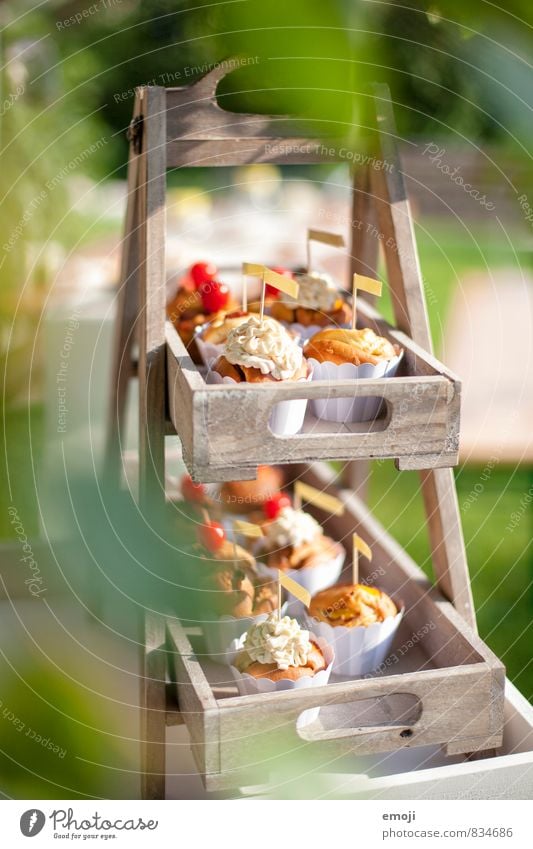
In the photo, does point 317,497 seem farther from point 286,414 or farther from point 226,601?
point 286,414

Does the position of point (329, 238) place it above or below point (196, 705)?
above

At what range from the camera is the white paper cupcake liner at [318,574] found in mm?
1438

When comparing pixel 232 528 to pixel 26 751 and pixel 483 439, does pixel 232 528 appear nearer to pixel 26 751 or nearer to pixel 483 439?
pixel 26 751

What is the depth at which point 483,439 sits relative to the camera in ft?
10.8

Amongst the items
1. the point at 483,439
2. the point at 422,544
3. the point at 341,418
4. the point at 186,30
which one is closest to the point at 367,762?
the point at 341,418

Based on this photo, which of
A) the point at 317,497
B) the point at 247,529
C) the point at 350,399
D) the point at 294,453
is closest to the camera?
the point at 294,453

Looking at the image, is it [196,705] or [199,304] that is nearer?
[196,705]

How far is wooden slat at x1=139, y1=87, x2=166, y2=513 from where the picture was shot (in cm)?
111

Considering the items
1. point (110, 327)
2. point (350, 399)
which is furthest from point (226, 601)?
point (110, 327)

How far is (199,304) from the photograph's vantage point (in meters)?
1.40

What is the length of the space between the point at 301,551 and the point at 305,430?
379 millimetres

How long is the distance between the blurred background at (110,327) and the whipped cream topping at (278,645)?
0.13m

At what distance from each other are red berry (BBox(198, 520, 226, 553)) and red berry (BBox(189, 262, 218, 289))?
34 centimetres
